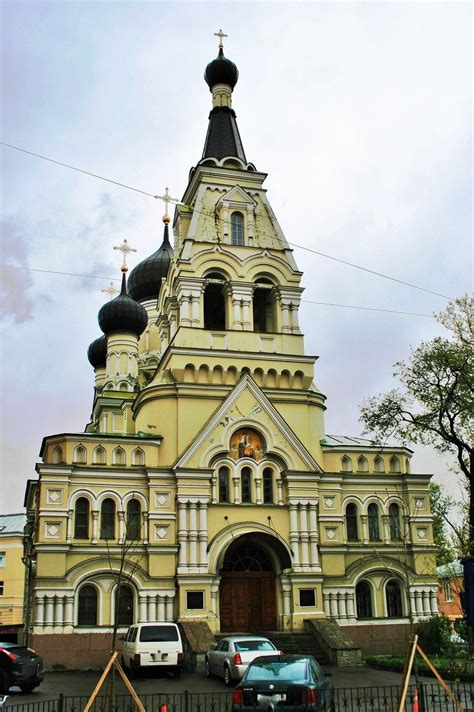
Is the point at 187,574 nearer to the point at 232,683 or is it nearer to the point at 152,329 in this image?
the point at 232,683

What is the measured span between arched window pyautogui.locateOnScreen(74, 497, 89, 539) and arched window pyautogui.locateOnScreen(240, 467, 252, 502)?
21.0ft

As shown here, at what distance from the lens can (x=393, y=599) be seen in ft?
112

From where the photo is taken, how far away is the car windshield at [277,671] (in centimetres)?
1576

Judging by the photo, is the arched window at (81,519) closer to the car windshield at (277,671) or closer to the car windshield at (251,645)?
the car windshield at (251,645)

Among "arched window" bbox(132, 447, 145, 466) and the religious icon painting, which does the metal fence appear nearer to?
"arched window" bbox(132, 447, 145, 466)

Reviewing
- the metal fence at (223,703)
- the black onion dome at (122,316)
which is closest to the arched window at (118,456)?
the metal fence at (223,703)

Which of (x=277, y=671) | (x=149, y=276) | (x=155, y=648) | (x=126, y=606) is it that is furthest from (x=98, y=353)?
(x=277, y=671)

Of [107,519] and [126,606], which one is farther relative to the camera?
[107,519]

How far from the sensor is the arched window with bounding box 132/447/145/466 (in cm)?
3288

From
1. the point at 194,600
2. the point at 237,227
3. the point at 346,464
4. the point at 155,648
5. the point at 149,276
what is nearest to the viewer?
the point at 155,648

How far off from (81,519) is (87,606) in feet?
10.7

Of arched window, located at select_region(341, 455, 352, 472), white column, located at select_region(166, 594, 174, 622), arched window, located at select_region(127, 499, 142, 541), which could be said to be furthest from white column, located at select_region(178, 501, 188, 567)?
arched window, located at select_region(341, 455, 352, 472)

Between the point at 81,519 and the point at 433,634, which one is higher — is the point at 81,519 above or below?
above

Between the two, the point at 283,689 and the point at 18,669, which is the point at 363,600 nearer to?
the point at 18,669
